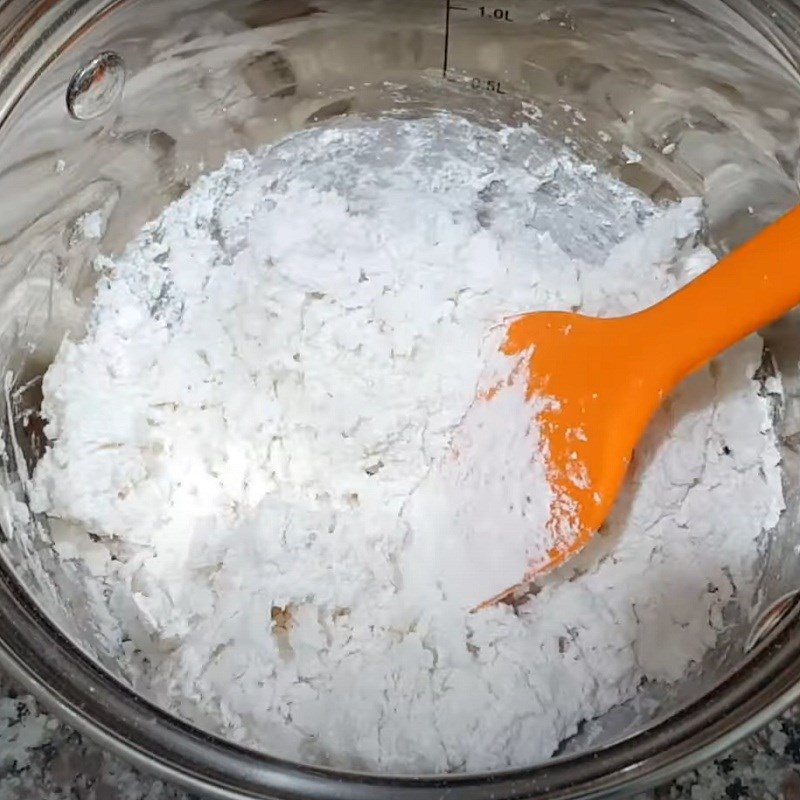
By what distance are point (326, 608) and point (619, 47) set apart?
33.7 inches

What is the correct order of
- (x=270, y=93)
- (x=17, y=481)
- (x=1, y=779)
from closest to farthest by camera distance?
(x=1, y=779)
(x=17, y=481)
(x=270, y=93)

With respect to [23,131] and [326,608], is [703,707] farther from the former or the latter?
[23,131]

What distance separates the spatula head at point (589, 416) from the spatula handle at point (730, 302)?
0.10ft

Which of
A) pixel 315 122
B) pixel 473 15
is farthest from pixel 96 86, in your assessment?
pixel 473 15

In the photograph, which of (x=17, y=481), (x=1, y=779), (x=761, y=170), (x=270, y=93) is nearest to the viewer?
(x=1, y=779)

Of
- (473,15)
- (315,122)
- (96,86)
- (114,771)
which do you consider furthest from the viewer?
(315,122)

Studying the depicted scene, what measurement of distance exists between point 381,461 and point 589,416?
30 cm

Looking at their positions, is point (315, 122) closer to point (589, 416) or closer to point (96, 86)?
point (96, 86)

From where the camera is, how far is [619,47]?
118 centimetres

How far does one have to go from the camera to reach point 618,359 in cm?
106


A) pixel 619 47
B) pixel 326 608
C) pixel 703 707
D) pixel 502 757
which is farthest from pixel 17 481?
pixel 619 47

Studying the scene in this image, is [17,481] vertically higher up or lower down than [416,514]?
higher up

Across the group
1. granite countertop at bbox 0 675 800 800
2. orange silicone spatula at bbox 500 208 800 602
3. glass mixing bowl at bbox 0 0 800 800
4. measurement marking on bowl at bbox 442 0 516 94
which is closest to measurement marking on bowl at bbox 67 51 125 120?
glass mixing bowl at bbox 0 0 800 800

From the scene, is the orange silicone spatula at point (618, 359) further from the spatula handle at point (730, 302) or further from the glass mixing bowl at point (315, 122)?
the glass mixing bowl at point (315, 122)
